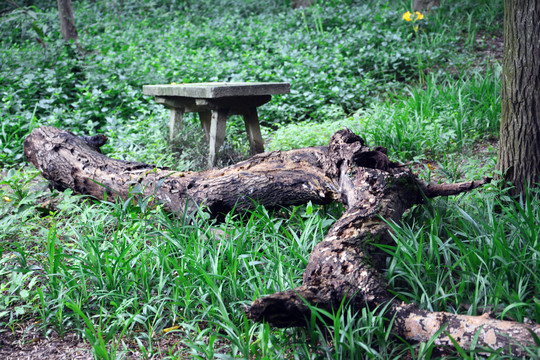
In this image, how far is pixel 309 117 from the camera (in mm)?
6449

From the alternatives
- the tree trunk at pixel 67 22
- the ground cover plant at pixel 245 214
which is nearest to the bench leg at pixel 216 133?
the ground cover plant at pixel 245 214

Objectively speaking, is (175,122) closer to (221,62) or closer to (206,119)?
(206,119)

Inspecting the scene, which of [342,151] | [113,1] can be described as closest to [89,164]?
[342,151]

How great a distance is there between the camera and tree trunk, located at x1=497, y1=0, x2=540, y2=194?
2.83m

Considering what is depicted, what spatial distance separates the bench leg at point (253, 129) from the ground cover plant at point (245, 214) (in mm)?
179

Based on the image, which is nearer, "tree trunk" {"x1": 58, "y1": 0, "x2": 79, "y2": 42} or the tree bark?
"tree trunk" {"x1": 58, "y1": 0, "x2": 79, "y2": 42}

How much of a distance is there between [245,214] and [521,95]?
6.19 feet

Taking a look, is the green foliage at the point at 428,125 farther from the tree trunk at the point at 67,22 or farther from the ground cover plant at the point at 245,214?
the tree trunk at the point at 67,22

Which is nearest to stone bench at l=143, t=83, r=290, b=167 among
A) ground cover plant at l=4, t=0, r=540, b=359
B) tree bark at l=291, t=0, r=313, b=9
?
ground cover plant at l=4, t=0, r=540, b=359

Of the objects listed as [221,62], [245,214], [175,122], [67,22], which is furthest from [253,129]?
[67,22]

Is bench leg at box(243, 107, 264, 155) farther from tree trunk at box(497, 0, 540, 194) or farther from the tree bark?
the tree bark

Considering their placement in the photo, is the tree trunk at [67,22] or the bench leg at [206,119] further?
the tree trunk at [67,22]

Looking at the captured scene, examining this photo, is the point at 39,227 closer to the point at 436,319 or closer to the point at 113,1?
the point at 436,319

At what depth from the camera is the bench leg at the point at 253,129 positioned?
4.70 metres
